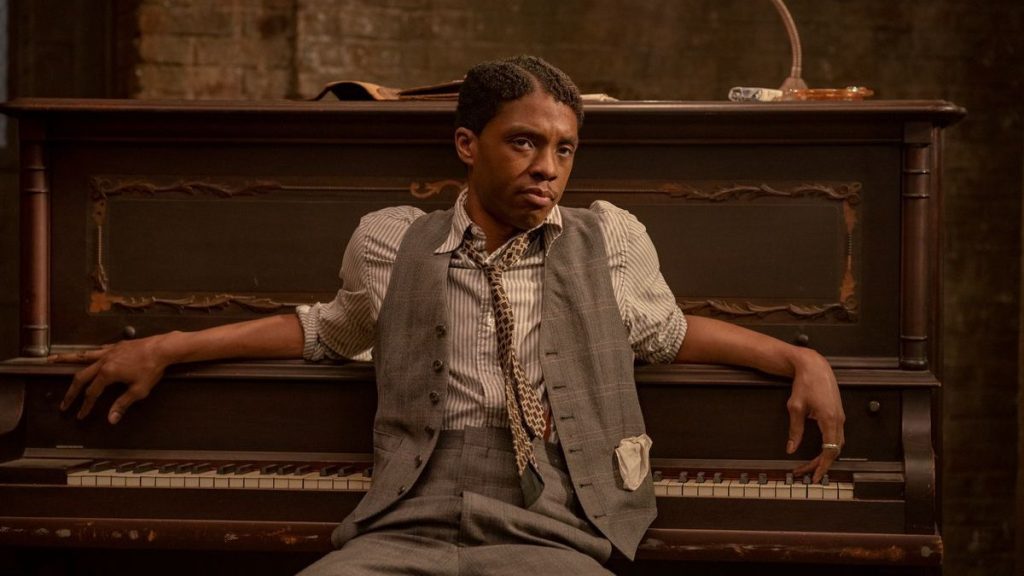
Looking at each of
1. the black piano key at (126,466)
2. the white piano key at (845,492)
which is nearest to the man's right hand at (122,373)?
the black piano key at (126,466)

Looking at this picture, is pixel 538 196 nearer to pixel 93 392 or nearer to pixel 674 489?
pixel 674 489

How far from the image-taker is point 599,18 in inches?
204

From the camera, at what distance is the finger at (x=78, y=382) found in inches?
119

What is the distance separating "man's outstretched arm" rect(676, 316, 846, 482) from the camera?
2.86 m

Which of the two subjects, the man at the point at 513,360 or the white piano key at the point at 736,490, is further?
the white piano key at the point at 736,490

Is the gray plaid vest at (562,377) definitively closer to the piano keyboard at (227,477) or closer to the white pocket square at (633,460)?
the white pocket square at (633,460)

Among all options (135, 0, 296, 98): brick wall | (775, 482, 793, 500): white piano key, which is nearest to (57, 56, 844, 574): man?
(775, 482, 793, 500): white piano key

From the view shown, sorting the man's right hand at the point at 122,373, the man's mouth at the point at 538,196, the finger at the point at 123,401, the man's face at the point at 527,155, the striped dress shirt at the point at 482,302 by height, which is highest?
the man's face at the point at 527,155

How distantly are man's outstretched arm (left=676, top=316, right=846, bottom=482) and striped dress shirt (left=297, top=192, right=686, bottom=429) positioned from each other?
63mm

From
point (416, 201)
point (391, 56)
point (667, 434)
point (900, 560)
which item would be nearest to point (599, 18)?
point (391, 56)

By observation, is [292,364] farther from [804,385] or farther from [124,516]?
[804,385]

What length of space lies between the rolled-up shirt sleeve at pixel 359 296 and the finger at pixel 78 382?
1.77 ft

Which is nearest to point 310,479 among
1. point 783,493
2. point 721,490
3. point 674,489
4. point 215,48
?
point 674,489

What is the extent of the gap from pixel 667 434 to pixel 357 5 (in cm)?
280
